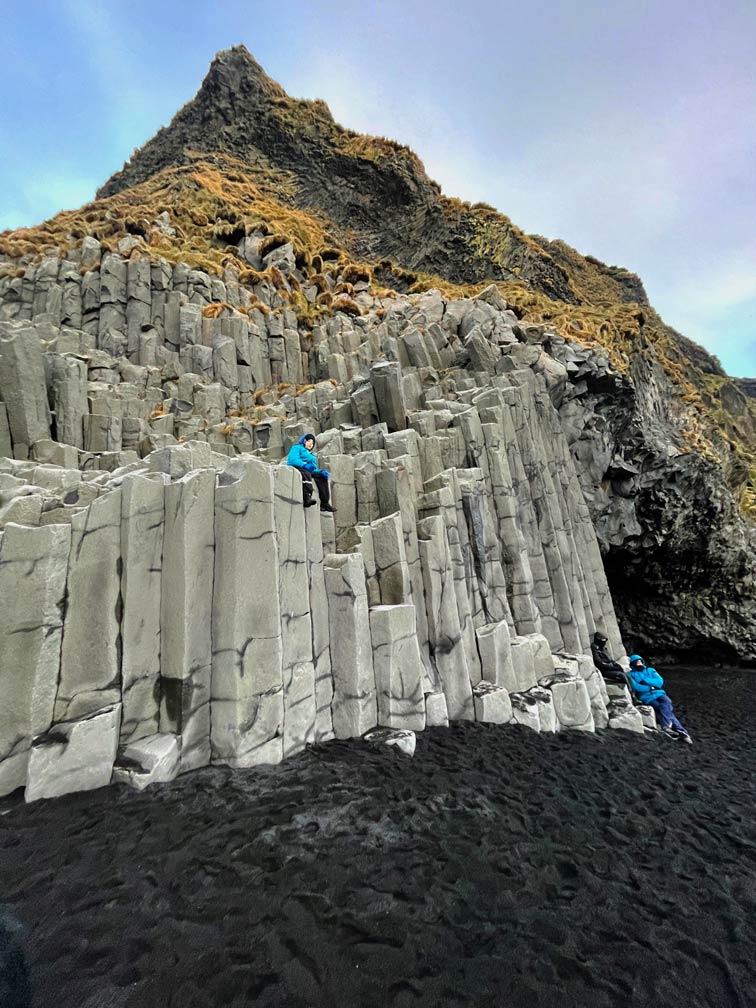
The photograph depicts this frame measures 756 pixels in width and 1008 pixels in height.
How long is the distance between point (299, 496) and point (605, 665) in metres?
11.0

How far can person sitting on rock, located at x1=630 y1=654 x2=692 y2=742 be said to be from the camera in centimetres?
1204

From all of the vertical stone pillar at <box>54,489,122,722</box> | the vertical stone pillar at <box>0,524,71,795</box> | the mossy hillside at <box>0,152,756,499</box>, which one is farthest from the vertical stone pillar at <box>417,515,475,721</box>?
the mossy hillside at <box>0,152,756,499</box>

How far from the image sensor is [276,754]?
19.3ft

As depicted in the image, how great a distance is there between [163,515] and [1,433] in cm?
1278

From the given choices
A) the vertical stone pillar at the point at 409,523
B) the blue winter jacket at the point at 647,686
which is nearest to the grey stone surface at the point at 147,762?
the vertical stone pillar at the point at 409,523

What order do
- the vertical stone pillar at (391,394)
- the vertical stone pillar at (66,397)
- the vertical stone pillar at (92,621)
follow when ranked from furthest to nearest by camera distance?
the vertical stone pillar at (66,397) < the vertical stone pillar at (391,394) < the vertical stone pillar at (92,621)

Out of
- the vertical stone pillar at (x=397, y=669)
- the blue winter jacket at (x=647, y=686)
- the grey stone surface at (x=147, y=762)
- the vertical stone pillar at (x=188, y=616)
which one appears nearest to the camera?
the grey stone surface at (x=147, y=762)

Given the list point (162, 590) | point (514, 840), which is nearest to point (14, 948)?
point (162, 590)

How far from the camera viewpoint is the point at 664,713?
12383 mm

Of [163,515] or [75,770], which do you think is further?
[163,515]

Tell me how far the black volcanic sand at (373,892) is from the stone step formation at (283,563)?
0.73 metres

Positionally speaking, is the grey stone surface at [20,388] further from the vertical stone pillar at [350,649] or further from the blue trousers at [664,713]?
the blue trousers at [664,713]

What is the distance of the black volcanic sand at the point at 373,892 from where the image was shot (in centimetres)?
320

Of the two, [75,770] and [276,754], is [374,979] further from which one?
[75,770]
